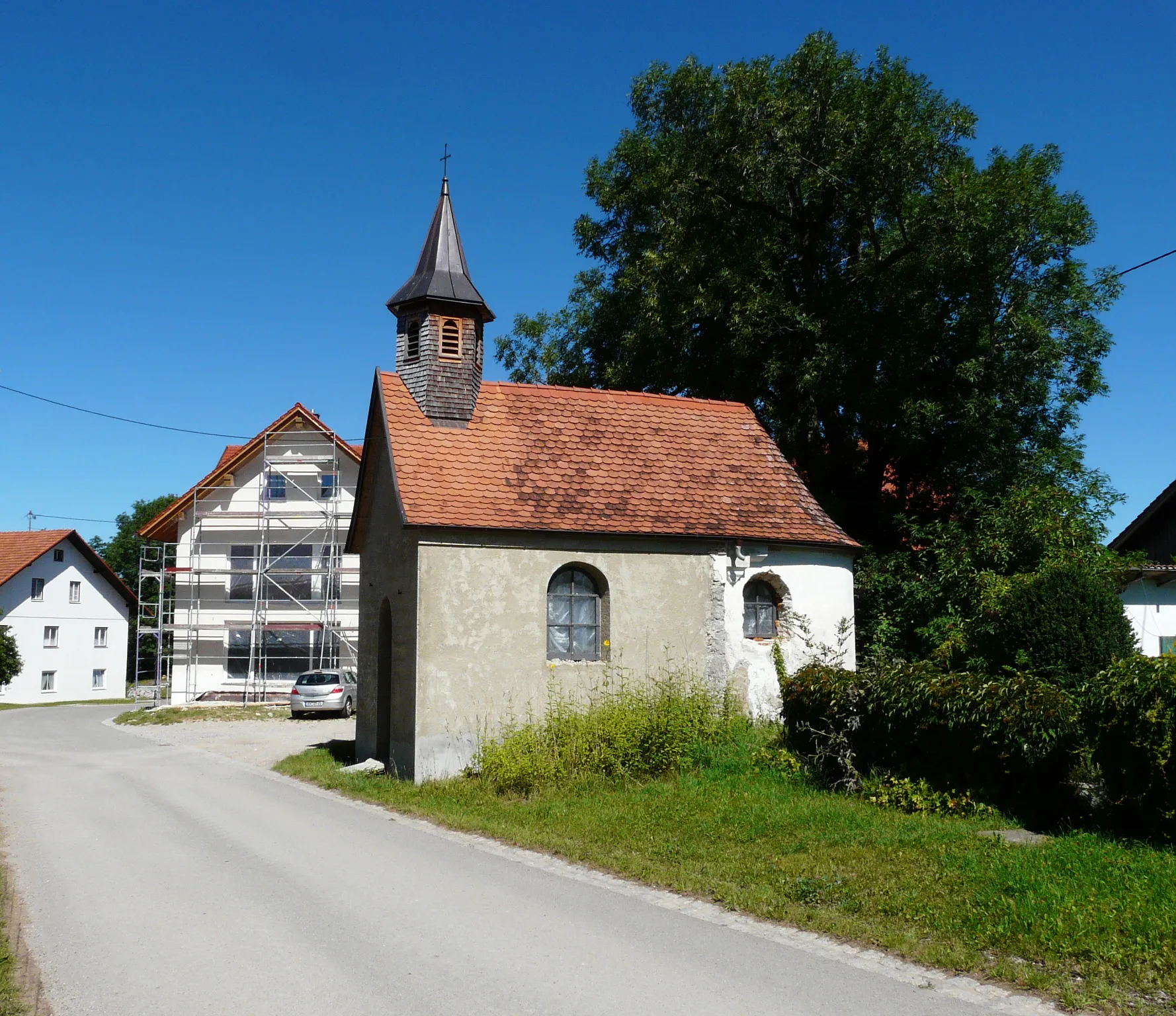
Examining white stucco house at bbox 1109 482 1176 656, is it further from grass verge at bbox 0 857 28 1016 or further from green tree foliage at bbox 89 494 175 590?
green tree foliage at bbox 89 494 175 590

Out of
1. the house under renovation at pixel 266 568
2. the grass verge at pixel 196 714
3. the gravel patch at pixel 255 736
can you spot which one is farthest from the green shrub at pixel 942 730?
the house under renovation at pixel 266 568

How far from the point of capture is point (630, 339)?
2536cm

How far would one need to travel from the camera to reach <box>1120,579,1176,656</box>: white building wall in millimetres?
19156

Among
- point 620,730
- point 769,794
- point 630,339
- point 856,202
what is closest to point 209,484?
point 630,339

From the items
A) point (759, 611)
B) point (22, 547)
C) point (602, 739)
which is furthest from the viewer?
point (22, 547)

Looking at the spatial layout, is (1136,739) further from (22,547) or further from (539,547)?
(22,547)

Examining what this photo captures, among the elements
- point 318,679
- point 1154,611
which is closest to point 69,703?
point 318,679

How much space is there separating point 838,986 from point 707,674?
33.6 feet

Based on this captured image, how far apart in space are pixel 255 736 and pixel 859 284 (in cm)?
1835

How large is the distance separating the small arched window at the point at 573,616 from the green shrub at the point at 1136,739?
26.0 ft

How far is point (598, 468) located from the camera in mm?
16938

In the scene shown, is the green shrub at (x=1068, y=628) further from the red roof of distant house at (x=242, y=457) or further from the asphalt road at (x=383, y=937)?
the red roof of distant house at (x=242, y=457)

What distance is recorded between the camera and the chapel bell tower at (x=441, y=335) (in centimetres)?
1677

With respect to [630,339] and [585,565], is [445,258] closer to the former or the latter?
[585,565]
